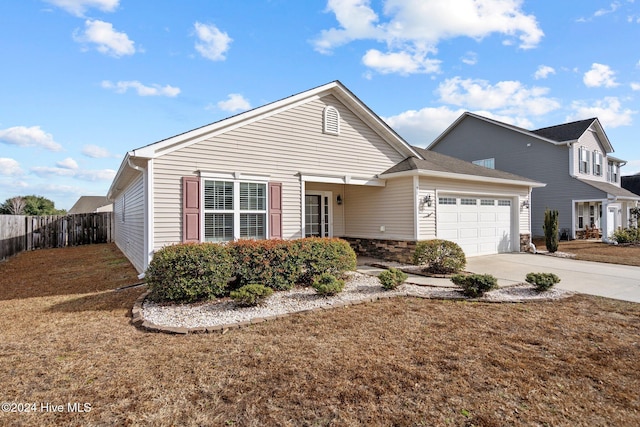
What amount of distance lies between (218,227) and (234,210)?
0.59 meters

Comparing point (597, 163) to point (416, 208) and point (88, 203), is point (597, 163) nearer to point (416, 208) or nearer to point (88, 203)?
point (416, 208)

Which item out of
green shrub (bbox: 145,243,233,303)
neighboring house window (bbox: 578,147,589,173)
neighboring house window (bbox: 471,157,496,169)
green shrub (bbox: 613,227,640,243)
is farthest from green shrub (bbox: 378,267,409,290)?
neighboring house window (bbox: 578,147,589,173)

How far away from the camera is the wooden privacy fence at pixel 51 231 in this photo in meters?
13.1

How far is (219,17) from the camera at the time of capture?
9.55m

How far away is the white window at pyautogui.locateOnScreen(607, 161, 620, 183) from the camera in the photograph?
78.9 feet

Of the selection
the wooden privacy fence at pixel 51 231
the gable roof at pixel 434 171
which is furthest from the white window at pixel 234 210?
the wooden privacy fence at pixel 51 231

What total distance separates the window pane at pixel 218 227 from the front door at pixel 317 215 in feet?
12.2

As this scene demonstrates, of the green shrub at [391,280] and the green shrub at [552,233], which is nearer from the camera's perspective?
the green shrub at [391,280]

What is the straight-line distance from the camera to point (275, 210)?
28.7 feet

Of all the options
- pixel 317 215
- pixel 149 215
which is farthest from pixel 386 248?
pixel 149 215

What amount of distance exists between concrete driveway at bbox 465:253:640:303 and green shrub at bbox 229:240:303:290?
4.93m

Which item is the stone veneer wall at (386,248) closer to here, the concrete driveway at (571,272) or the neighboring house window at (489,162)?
A: the concrete driveway at (571,272)

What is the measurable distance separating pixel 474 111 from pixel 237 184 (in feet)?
67.2

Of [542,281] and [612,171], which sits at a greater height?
[612,171]
